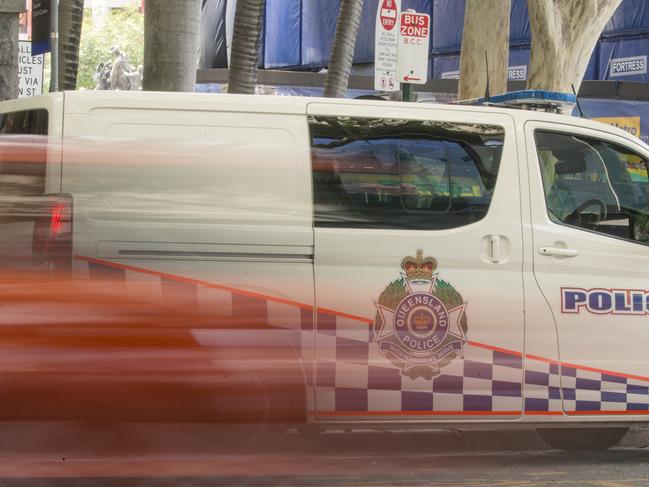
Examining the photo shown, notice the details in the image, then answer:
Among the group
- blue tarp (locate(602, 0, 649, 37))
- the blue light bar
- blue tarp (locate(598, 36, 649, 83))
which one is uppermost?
blue tarp (locate(602, 0, 649, 37))

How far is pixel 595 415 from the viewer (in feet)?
18.7

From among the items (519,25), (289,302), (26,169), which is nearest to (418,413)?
(289,302)

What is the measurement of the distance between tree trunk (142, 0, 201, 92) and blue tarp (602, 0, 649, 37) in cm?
1543

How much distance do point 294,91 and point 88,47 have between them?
112 ft

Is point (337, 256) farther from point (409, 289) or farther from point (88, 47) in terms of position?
point (88, 47)

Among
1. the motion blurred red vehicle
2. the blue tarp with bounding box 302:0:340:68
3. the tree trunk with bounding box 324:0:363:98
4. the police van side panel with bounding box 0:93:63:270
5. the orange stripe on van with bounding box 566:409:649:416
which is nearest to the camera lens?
the motion blurred red vehicle

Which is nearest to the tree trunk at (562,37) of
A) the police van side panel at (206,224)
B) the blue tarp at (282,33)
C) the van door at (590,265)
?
the van door at (590,265)

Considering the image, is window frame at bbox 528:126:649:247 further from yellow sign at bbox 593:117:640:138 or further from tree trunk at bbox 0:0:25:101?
yellow sign at bbox 593:117:640:138

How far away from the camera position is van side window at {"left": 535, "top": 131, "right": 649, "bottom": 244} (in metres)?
5.75

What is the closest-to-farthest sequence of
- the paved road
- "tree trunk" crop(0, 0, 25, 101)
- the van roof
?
1. the paved road
2. the van roof
3. "tree trunk" crop(0, 0, 25, 101)

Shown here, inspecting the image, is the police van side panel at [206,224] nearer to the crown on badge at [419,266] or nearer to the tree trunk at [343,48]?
the crown on badge at [419,266]

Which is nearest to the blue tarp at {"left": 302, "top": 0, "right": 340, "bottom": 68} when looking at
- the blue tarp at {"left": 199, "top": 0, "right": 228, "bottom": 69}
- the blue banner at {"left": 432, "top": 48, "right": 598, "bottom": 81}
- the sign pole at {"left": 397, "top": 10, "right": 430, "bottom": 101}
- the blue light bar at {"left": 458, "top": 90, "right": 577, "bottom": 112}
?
the blue tarp at {"left": 199, "top": 0, "right": 228, "bottom": 69}

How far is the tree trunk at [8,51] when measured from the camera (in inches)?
367

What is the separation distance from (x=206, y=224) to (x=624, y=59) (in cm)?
2041
